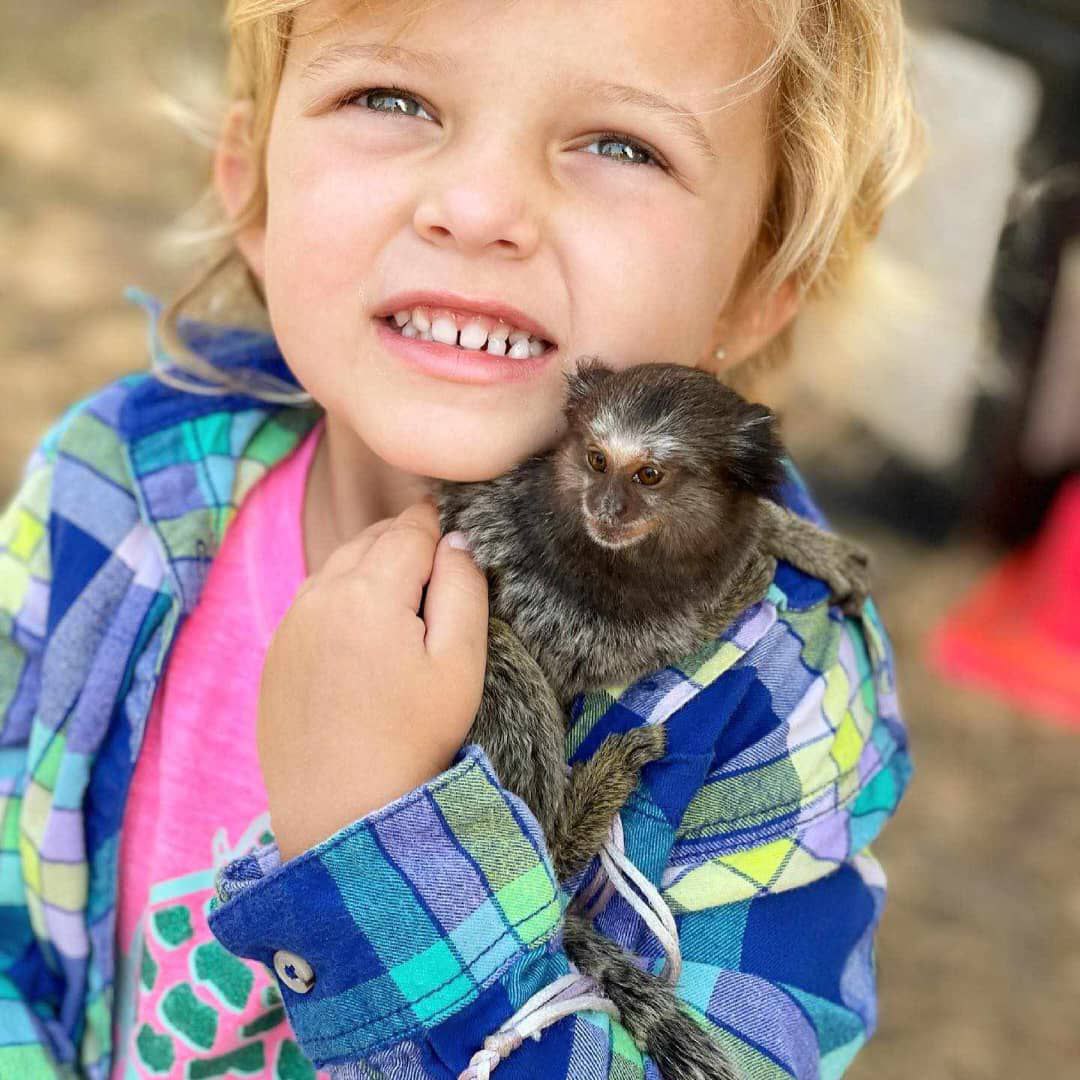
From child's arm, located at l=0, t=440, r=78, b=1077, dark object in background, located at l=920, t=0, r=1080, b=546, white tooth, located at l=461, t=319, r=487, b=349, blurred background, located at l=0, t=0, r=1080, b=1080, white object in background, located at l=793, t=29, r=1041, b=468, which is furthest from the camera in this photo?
dark object in background, located at l=920, t=0, r=1080, b=546

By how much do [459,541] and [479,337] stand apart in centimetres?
33

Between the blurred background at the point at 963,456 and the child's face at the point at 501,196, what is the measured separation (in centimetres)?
100

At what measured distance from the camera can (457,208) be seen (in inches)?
60.7

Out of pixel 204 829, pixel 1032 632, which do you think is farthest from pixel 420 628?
pixel 1032 632

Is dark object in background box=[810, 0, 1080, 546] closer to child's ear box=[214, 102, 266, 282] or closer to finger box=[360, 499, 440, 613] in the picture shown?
child's ear box=[214, 102, 266, 282]

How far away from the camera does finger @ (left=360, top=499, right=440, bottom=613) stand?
66.1 inches

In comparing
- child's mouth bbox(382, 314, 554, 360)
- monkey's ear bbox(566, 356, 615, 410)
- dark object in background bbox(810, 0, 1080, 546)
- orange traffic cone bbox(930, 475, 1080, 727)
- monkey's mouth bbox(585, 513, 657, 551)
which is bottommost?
orange traffic cone bbox(930, 475, 1080, 727)

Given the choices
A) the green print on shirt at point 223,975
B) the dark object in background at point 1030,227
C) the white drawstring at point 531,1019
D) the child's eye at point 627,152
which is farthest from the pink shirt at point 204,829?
the dark object in background at point 1030,227

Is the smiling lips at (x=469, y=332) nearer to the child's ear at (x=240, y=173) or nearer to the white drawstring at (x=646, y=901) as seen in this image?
the child's ear at (x=240, y=173)

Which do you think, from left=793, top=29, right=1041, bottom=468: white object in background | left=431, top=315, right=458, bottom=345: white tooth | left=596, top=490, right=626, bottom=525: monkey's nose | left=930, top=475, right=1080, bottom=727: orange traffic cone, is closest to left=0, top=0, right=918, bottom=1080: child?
left=431, top=315, right=458, bottom=345: white tooth

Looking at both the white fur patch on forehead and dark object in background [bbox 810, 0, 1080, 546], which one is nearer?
the white fur patch on forehead

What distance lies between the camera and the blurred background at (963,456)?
339 cm

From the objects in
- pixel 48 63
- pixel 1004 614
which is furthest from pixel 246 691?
pixel 48 63

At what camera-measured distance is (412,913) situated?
1470mm
